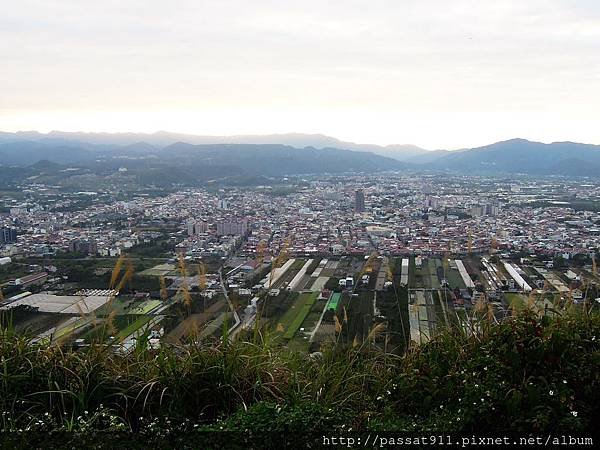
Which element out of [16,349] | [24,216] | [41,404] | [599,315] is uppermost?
[599,315]

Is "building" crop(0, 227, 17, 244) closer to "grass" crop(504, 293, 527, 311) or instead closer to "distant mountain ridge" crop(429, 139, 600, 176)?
"grass" crop(504, 293, 527, 311)

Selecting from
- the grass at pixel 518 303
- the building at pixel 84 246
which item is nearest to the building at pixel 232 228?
the building at pixel 84 246

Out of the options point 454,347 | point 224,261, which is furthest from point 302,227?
point 454,347

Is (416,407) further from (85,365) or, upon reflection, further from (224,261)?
(224,261)

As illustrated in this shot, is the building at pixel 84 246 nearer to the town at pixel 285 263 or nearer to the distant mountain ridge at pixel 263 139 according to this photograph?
the town at pixel 285 263

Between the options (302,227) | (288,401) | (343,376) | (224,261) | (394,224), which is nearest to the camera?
(288,401)
